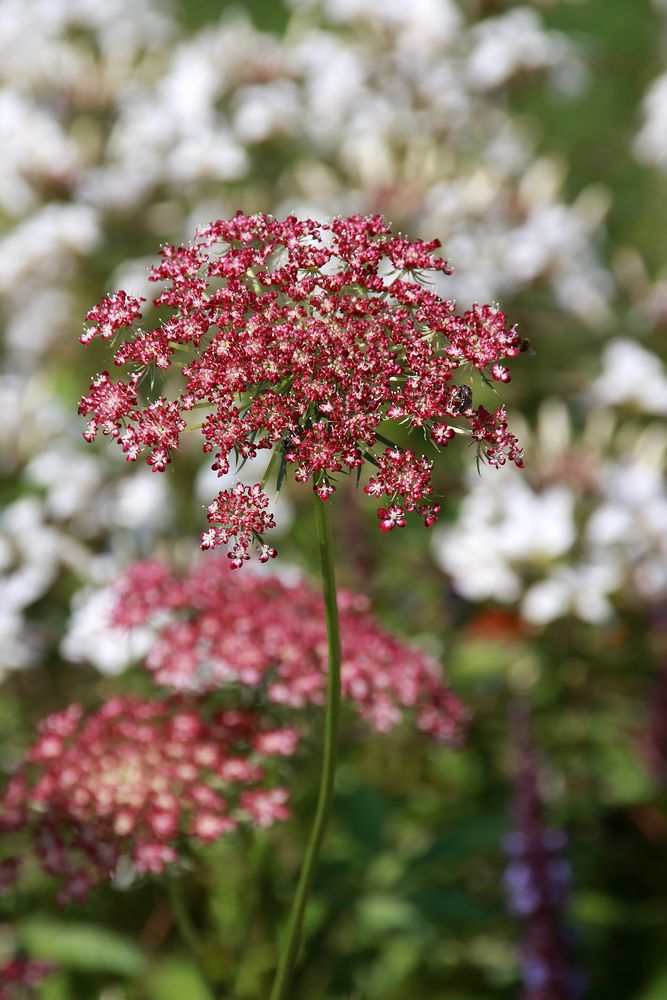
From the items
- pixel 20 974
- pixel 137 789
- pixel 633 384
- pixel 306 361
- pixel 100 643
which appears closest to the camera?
pixel 306 361

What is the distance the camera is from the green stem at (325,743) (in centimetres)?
122

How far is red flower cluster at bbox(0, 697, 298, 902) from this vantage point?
1.67m

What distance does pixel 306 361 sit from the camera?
46.7 inches

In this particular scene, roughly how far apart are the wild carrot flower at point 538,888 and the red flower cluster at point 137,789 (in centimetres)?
44

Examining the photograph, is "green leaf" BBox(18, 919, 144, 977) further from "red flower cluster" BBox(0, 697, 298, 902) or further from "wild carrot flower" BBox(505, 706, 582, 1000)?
"wild carrot flower" BBox(505, 706, 582, 1000)

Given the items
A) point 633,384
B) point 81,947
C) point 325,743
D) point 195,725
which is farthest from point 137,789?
point 633,384

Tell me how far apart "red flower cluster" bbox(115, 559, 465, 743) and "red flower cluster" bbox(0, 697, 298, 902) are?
7 cm

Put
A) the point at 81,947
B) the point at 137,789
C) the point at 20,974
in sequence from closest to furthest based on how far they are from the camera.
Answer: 1. the point at 137,789
2. the point at 20,974
3. the point at 81,947

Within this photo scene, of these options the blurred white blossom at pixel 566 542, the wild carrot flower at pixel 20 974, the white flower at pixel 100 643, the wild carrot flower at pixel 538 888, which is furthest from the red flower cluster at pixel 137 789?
the blurred white blossom at pixel 566 542

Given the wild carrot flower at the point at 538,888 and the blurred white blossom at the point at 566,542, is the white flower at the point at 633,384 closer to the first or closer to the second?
the blurred white blossom at the point at 566,542

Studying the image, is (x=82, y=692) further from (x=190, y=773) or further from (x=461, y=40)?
(x=461, y=40)

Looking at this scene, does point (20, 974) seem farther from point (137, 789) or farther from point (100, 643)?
point (100, 643)

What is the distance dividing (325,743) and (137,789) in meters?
0.54

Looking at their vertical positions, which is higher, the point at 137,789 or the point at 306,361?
the point at 306,361
